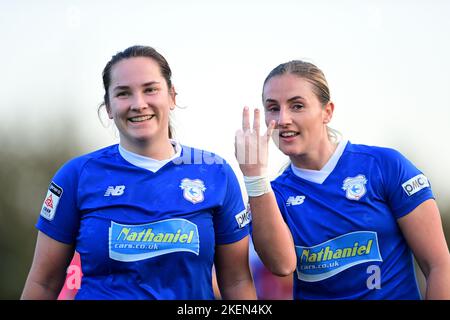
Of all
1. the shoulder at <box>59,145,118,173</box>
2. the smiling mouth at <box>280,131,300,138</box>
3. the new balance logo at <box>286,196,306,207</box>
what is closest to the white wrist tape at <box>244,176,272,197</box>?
the smiling mouth at <box>280,131,300,138</box>

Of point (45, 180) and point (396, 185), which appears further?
point (45, 180)

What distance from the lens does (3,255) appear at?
2075 centimetres

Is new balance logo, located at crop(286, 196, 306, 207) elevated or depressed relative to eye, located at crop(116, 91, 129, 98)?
depressed

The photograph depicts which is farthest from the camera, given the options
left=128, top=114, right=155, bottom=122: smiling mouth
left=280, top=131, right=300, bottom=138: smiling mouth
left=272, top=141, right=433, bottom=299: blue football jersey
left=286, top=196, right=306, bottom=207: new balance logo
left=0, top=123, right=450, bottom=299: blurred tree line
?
left=0, top=123, right=450, bottom=299: blurred tree line

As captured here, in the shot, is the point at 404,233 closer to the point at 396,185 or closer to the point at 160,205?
the point at 396,185

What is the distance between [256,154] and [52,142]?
19581mm

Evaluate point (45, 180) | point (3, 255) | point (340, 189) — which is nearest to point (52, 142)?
point (45, 180)

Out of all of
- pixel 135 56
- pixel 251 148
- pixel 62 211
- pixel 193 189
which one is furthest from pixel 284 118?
pixel 62 211

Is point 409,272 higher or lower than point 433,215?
lower

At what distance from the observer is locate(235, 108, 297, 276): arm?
441cm

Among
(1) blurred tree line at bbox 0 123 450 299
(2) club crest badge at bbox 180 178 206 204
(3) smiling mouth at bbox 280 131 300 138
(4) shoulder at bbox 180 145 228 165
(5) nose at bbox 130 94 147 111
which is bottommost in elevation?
(1) blurred tree line at bbox 0 123 450 299

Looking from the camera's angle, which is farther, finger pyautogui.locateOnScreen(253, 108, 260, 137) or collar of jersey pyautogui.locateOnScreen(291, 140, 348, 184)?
collar of jersey pyautogui.locateOnScreen(291, 140, 348, 184)

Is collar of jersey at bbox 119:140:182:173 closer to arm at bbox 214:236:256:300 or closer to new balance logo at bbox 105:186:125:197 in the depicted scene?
new balance logo at bbox 105:186:125:197

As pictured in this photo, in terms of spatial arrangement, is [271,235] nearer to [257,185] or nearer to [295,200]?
[257,185]
